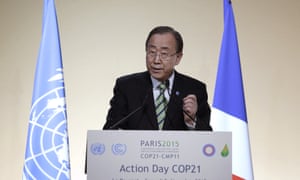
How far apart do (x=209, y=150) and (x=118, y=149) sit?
401 mm

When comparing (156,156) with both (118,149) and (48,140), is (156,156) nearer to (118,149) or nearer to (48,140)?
(118,149)

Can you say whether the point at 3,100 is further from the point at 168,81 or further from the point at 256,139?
the point at 256,139

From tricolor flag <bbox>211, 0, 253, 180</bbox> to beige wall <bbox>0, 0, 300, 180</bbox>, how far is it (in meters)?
0.47

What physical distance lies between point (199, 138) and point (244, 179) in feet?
2.90

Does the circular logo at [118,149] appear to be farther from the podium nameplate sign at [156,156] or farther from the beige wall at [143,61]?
the beige wall at [143,61]

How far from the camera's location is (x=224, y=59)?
110 inches

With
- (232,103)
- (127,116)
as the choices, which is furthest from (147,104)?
(232,103)

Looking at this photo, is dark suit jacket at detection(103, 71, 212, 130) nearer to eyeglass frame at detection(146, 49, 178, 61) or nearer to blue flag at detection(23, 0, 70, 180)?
eyeglass frame at detection(146, 49, 178, 61)

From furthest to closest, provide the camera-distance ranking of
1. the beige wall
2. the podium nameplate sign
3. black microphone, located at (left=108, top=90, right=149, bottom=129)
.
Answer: the beige wall → black microphone, located at (left=108, top=90, right=149, bottom=129) → the podium nameplate sign

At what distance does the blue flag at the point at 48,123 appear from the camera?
8.39ft

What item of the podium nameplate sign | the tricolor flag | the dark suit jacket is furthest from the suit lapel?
the podium nameplate sign

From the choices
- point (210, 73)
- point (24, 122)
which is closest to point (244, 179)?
point (210, 73)

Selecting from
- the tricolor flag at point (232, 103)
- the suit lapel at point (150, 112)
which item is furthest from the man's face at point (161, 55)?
the tricolor flag at point (232, 103)

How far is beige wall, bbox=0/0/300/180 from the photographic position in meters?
3.27
